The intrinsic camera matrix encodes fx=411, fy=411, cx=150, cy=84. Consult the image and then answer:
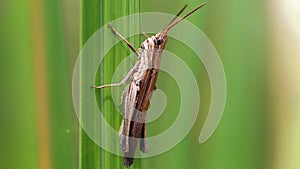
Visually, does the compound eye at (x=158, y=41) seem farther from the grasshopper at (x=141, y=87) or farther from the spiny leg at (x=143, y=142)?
the spiny leg at (x=143, y=142)

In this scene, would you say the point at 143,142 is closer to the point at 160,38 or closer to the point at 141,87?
the point at 141,87

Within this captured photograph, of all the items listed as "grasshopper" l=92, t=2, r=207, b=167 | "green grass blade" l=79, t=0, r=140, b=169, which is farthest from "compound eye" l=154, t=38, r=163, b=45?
"green grass blade" l=79, t=0, r=140, b=169

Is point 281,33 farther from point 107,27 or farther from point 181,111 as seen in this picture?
point 107,27

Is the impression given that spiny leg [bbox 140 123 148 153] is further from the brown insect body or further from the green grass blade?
the green grass blade

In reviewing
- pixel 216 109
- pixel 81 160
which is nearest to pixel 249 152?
pixel 216 109

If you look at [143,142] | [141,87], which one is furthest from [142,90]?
[143,142]
